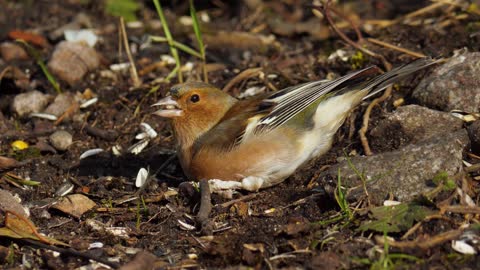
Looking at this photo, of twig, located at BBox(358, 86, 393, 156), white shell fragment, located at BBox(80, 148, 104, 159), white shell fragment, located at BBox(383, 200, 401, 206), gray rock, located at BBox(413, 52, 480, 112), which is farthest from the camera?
white shell fragment, located at BBox(80, 148, 104, 159)

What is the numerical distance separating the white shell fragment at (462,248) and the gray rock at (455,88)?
155cm

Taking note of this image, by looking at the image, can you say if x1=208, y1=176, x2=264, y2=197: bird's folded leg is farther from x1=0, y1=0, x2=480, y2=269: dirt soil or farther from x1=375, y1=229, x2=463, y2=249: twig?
x1=375, y1=229, x2=463, y2=249: twig

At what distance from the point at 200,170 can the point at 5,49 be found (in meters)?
3.12

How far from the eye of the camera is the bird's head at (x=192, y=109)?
5.07m

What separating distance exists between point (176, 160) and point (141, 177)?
18.5 inches

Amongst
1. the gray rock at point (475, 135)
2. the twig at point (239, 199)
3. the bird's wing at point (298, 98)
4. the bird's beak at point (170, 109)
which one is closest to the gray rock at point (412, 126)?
the gray rock at point (475, 135)

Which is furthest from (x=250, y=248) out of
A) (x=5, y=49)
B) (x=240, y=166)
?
(x=5, y=49)

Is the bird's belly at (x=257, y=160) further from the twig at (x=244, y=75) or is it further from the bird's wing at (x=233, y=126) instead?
the twig at (x=244, y=75)

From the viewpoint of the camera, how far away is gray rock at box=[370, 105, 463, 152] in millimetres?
4812

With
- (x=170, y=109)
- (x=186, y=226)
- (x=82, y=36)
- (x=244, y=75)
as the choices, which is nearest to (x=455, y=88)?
(x=244, y=75)

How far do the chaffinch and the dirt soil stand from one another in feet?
0.51

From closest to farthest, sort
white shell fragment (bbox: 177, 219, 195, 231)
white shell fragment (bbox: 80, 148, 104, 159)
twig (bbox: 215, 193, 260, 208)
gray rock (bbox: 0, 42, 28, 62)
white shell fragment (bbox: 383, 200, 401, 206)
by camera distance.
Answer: white shell fragment (bbox: 383, 200, 401, 206)
white shell fragment (bbox: 177, 219, 195, 231)
twig (bbox: 215, 193, 260, 208)
white shell fragment (bbox: 80, 148, 104, 159)
gray rock (bbox: 0, 42, 28, 62)

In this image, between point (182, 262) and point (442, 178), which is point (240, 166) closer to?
point (182, 262)

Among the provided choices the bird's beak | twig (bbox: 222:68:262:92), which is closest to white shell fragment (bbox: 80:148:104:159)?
the bird's beak
